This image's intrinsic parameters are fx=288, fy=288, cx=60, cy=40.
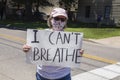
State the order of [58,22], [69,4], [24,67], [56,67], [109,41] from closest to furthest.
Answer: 1. [58,22]
2. [56,67]
3. [24,67]
4. [109,41]
5. [69,4]

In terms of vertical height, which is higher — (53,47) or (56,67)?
(53,47)

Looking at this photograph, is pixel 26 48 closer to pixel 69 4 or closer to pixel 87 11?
pixel 87 11

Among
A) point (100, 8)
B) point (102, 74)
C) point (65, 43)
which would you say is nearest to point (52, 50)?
point (65, 43)

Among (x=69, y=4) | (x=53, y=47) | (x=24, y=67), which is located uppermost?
(x=69, y=4)

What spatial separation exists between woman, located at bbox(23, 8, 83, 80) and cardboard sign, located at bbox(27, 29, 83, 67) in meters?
0.07

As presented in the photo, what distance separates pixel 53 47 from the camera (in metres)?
4.16

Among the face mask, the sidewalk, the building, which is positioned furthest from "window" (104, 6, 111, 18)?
the face mask

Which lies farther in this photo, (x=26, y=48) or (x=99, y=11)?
(x=99, y=11)

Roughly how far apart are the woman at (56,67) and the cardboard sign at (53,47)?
0.07 meters

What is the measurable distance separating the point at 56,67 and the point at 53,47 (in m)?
0.29

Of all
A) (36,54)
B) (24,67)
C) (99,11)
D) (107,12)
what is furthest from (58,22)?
(99,11)

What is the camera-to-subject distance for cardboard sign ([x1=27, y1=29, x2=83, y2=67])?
4117 mm

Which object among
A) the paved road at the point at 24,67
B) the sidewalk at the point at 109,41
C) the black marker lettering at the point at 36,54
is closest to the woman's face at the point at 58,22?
the black marker lettering at the point at 36,54

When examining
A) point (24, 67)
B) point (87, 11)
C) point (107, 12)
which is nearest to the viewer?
point (24, 67)
